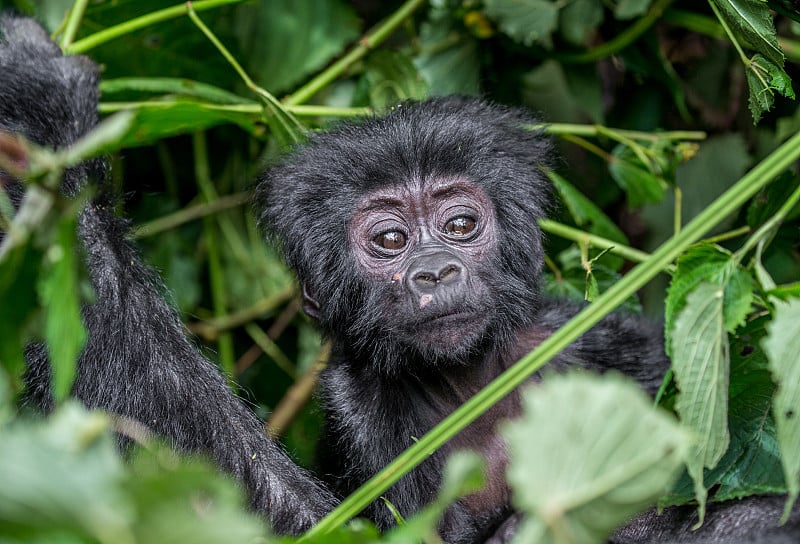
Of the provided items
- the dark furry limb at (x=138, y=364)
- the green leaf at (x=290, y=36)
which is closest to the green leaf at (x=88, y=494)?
the dark furry limb at (x=138, y=364)

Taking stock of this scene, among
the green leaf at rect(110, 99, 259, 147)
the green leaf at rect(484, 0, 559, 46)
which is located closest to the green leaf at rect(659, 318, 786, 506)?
the green leaf at rect(110, 99, 259, 147)

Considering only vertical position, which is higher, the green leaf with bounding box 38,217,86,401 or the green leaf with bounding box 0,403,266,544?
the green leaf with bounding box 38,217,86,401

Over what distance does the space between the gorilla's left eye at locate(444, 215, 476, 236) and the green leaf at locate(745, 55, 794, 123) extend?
1047mm

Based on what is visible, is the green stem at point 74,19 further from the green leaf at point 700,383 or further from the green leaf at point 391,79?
the green leaf at point 700,383

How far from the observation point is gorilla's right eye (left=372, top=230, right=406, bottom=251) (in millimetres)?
3365

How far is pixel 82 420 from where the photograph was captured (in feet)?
4.27

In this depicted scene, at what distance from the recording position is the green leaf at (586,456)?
4.40ft

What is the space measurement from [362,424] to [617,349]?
3.69 ft

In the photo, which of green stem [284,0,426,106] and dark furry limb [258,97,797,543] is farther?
green stem [284,0,426,106]

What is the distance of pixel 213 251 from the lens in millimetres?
5477

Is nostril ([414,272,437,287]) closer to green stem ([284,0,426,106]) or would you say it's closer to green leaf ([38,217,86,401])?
green stem ([284,0,426,106])

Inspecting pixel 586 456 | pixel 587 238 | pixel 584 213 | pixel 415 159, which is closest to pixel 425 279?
pixel 415 159

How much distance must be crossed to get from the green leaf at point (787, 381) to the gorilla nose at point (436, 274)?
4.48ft

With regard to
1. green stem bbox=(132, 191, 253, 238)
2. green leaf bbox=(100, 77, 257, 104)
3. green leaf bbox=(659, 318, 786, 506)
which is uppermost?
green leaf bbox=(100, 77, 257, 104)
